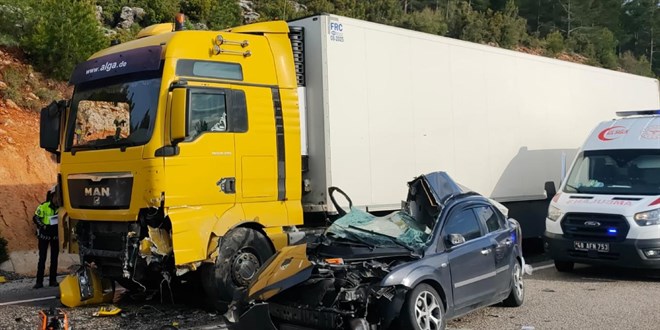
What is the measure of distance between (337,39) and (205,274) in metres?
3.62

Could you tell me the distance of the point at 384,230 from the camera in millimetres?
6723

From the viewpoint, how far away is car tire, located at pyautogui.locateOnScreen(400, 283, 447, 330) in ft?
18.6

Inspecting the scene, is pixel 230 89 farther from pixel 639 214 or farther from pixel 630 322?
pixel 639 214

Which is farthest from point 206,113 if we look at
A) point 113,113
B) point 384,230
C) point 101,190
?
point 384,230

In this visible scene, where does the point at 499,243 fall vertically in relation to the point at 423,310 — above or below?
above

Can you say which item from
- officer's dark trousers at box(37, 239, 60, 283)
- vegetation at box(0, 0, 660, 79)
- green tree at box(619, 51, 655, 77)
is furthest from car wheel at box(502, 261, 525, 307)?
green tree at box(619, 51, 655, 77)

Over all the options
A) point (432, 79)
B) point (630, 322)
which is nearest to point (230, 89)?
point (432, 79)

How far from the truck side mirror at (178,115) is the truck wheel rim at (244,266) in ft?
5.53

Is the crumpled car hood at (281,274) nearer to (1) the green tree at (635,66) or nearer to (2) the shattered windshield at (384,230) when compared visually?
(2) the shattered windshield at (384,230)

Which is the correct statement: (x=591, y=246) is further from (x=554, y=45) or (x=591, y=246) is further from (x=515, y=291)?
(x=554, y=45)

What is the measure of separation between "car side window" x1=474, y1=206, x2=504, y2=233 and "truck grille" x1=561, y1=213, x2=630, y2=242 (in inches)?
110

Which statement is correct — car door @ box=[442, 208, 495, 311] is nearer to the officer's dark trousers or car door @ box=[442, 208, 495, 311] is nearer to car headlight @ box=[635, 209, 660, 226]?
car headlight @ box=[635, 209, 660, 226]

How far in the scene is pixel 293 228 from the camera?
833 cm

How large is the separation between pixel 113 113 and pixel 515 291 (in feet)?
17.8
